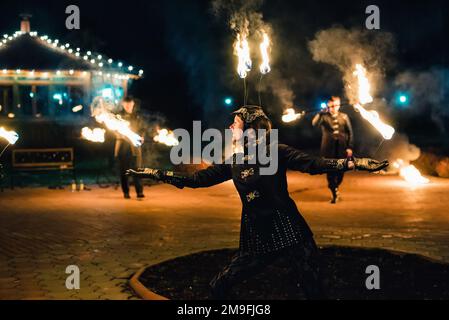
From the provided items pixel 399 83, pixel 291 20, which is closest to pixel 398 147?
pixel 399 83

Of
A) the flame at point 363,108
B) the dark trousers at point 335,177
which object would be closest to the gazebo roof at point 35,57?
the dark trousers at point 335,177

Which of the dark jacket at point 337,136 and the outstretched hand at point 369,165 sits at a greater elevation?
the dark jacket at point 337,136

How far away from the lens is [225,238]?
9.91 m

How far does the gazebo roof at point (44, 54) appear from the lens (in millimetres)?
24438

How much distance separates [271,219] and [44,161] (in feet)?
43.8

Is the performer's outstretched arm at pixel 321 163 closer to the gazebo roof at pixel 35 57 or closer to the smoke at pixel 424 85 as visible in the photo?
the smoke at pixel 424 85

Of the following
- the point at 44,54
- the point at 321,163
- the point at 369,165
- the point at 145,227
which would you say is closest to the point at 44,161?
the point at 145,227

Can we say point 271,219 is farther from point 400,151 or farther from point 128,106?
point 400,151

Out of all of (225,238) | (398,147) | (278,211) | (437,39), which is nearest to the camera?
(278,211)

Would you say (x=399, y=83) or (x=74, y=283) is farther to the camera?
(x=399, y=83)

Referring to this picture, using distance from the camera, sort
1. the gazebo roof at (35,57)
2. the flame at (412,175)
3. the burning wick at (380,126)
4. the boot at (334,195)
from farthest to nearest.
Answer: the gazebo roof at (35,57) → the flame at (412,175) → the boot at (334,195) → the burning wick at (380,126)

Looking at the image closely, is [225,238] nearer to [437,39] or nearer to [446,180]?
[446,180]

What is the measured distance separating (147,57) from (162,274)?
86.2 feet

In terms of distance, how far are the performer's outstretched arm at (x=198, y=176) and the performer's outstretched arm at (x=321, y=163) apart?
59cm
